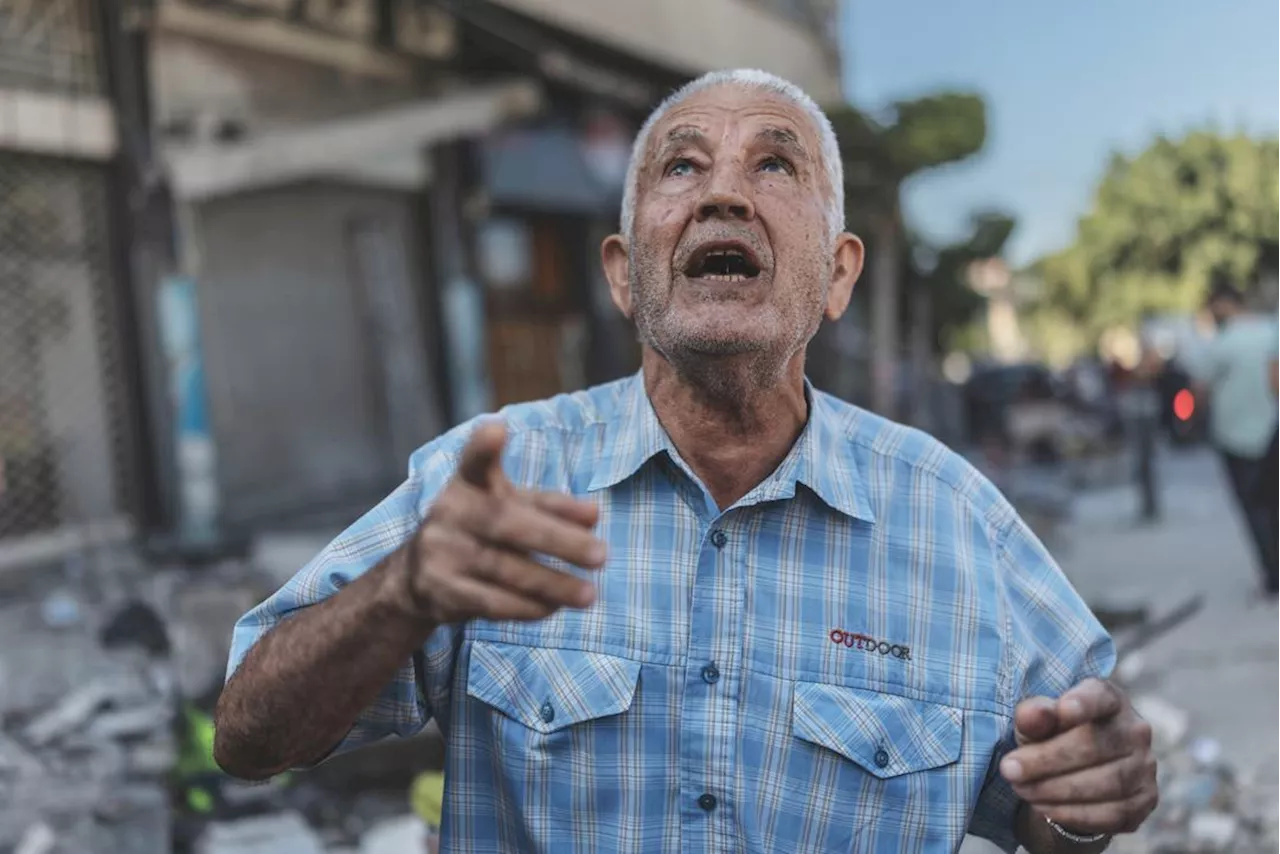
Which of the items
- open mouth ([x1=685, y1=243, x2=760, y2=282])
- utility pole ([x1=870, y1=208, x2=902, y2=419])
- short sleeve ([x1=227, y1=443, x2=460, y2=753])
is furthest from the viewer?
utility pole ([x1=870, y1=208, x2=902, y2=419])

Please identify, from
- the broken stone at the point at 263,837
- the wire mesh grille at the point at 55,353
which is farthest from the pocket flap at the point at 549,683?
the wire mesh grille at the point at 55,353

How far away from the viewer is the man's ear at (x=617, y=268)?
2.11 meters

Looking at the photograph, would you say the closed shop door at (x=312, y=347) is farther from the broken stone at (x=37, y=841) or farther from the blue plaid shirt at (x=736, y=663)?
the blue plaid shirt at (x=736, y=663)

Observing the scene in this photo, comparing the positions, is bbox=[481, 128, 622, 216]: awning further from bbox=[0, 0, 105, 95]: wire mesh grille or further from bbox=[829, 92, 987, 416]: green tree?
bbox=[0, 0, 105, 95]: wire mesh grille

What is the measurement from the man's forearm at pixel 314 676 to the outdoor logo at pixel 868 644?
0.67 meters

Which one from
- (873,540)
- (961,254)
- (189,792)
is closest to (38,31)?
(189,792)

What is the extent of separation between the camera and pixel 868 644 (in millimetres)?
1802

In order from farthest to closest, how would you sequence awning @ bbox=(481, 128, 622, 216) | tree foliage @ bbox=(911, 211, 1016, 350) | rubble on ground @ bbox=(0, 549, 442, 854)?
tree foliage @ bbox=(911, 211, 1016, 350) < awning @ bbox=(481, 128, 622, 216) < rubble on ground @ bbox=(0, 549, 442, 854)

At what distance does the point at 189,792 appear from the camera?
428 centimetres

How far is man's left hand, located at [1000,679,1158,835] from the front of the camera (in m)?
1.44

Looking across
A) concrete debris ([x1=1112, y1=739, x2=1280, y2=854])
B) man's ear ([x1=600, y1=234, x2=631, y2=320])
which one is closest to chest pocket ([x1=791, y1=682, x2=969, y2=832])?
man's ear ([x1=600, y1=234, x2=631, y2=320])

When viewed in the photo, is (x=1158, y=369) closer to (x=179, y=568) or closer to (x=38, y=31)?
(x=179, y=568)

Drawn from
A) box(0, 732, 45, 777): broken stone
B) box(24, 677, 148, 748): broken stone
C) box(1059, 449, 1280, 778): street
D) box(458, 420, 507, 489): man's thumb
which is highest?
box(458, 420, 507, 489): man's thumb

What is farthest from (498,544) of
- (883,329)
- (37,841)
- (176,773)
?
(883,329)
